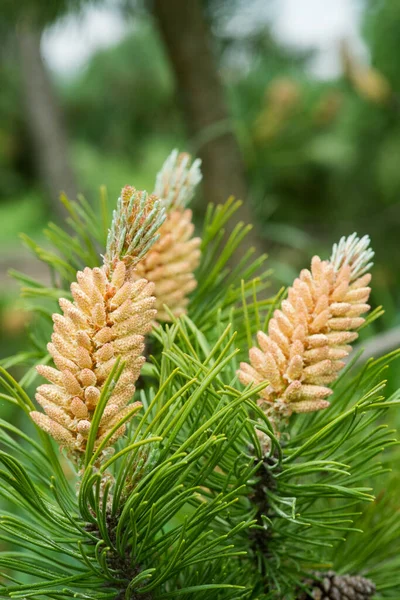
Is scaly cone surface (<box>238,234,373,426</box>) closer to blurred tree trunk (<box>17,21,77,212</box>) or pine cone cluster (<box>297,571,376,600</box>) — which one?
pine cone cluster (<box>297,571,376,600</box>)

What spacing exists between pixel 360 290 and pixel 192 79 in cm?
55

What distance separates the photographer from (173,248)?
28 cm

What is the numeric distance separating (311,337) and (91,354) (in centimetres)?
7

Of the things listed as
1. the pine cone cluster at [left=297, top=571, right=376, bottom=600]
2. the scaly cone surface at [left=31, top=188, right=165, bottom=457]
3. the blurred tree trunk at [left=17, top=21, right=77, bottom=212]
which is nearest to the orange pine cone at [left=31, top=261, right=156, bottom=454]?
the scaly cone surface at [left=31, top=188, right=165, bottom=457]

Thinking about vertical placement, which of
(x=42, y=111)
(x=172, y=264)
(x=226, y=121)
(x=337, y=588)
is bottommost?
(x=337, y=588)

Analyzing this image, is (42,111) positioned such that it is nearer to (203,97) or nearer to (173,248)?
(203,97)

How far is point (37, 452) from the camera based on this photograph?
0.78 feet

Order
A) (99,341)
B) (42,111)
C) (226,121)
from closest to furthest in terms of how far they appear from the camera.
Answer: (99,341), (226,121), (42,111)

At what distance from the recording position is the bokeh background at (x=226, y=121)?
0.72 meters

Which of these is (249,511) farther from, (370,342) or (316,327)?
(370,342)

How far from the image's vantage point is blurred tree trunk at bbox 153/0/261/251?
0.69 m

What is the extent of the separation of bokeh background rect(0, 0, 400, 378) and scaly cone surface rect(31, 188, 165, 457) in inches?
7.4

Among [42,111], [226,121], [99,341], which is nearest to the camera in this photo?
[99,341]

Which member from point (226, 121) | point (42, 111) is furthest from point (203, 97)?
point (42, 111)
